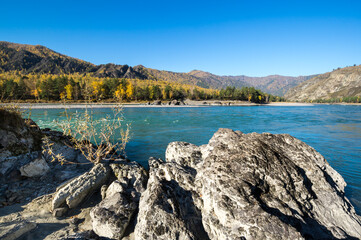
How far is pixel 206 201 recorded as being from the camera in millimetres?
4266

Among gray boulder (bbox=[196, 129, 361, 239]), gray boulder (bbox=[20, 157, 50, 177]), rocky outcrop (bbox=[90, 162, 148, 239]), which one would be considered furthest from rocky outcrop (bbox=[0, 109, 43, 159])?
gray boulder (bbox=[196, 129, 361, 239])

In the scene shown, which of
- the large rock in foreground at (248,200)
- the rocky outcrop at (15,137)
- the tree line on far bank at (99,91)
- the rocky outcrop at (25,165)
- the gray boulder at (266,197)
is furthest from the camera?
the tree line on far bank at (99,91)

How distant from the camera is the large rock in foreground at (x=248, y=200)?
12.0 ft

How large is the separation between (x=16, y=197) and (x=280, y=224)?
26.4 feet

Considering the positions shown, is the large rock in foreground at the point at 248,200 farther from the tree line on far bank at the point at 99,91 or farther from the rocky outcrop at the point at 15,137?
the tree line on far bank at the point at 99,91

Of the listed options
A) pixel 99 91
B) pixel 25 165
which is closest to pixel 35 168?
Answer: pixel 25 165

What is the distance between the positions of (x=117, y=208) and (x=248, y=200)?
3.51m

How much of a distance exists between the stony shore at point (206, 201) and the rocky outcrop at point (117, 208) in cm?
2

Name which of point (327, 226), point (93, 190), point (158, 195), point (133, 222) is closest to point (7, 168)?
point (93, 190)

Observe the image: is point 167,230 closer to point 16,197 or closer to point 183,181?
point 183,181

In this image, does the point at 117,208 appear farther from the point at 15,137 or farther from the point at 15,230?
the point at 15,137

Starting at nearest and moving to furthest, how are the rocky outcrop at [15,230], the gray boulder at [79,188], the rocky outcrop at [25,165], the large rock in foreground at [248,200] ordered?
Answer: 1. the large rock in foreground at [248,200]
2. the rocky outcrop at [15,230]
3. the gray boulder at [79,188]
4. the rocky outcrop at [25,165]

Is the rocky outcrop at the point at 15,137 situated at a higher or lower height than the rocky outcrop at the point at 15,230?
higher

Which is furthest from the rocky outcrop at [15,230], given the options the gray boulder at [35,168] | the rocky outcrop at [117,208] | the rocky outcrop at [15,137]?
the rocky outcrop at [15,137]
